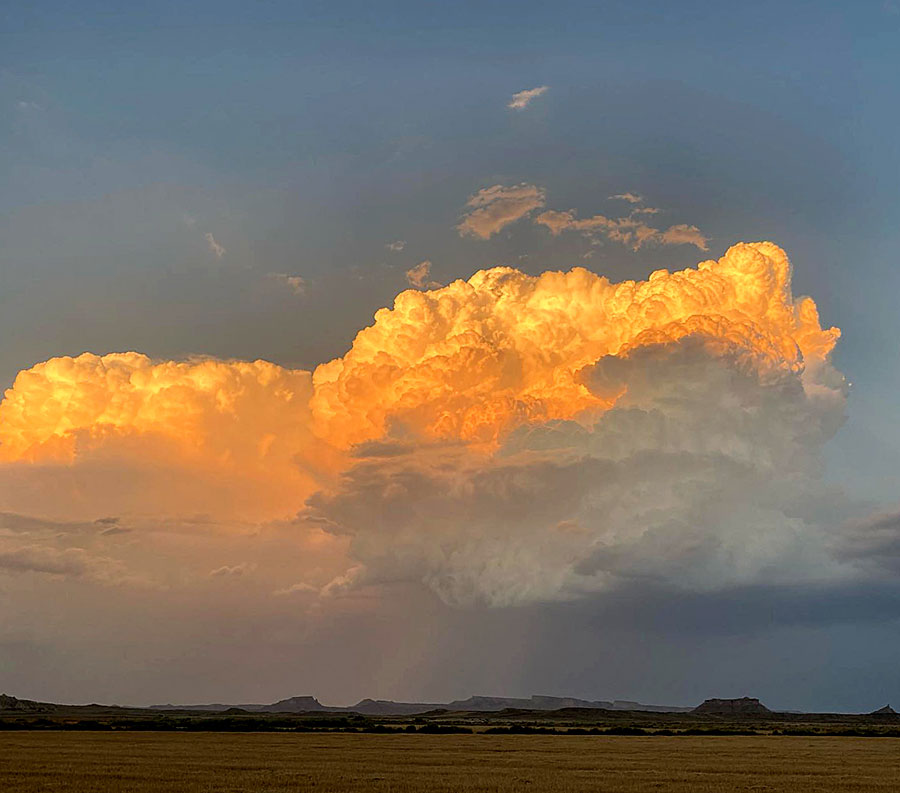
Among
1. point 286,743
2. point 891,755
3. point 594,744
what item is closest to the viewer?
point 891,755

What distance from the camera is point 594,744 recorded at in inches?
4395

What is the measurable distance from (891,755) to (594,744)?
31.5m

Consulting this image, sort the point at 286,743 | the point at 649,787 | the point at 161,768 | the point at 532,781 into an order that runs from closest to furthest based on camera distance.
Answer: the point at 649,787 < the point at 532,781 < the point at 161,768 < the point at 286,743

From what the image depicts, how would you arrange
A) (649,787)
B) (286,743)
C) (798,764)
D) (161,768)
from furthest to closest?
(286,743) → (798,764) → (161,768) → (649,787)

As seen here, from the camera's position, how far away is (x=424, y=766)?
7319cm

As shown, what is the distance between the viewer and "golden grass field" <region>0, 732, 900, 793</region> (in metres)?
57.7

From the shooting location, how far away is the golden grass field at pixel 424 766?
5769 centimetres

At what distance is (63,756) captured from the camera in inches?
3167

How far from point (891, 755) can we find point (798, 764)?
72.7ft

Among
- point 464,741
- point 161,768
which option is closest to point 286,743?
point 464,741

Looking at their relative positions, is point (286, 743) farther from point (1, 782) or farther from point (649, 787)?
point (649, 787)

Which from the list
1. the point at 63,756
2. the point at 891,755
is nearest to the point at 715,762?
the point at 891,755

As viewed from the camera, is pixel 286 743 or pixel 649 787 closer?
pixel 649 787

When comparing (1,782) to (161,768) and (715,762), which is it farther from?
(715,762)
